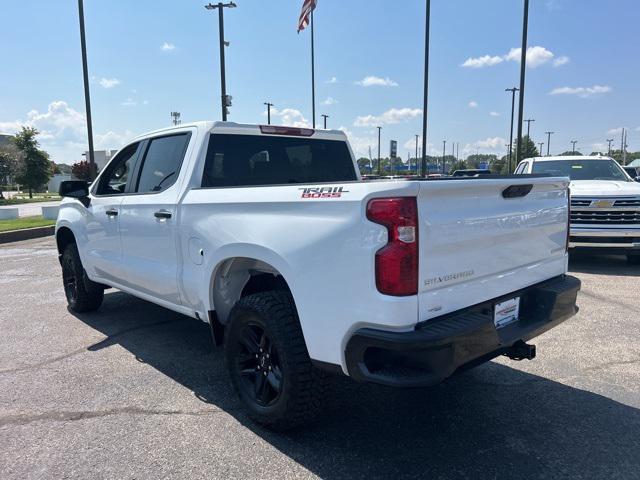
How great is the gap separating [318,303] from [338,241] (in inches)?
14.5

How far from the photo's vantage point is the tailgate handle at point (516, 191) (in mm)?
2902

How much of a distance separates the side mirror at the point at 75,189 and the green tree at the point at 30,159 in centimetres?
3345

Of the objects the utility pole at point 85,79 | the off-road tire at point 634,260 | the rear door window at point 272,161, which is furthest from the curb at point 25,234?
the off-road tire at point 634,260

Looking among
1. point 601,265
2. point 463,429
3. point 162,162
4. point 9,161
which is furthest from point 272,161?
point 9,161

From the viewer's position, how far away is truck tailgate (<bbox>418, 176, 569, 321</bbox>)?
97.4 inches

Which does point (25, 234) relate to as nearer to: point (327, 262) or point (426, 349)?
point (327, 262)

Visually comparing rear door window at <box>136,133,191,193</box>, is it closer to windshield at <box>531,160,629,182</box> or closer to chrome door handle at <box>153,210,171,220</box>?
chrome door handle at <box>153,210,171,220</box>

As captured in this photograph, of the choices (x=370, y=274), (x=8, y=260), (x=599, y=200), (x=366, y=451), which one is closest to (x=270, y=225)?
(x=370, y=274)

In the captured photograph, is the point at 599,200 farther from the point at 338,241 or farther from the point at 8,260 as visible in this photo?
the point at 8,260

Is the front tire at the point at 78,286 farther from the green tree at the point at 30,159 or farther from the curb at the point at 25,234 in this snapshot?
the green tree at the point at 30,159

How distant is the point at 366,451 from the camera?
2943 mm

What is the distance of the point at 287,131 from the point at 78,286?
323 centimetres

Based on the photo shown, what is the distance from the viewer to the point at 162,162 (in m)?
4.32

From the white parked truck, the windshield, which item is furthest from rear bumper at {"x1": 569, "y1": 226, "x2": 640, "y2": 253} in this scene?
the windshield
